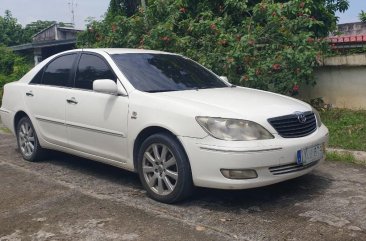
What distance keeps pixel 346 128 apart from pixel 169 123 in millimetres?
3850

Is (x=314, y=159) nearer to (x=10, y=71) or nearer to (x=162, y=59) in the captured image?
(x=162, y=59)

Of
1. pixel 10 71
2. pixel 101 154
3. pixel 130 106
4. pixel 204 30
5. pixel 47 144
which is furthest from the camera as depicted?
pixel 10 71

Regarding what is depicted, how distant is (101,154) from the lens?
5133 millimetres

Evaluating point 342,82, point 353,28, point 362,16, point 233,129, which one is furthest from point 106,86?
point 353,28

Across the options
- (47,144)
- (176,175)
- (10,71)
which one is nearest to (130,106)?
(176,175)

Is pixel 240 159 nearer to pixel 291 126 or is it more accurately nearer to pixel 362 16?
pixel 291 126

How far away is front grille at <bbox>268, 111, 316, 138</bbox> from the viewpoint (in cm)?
427

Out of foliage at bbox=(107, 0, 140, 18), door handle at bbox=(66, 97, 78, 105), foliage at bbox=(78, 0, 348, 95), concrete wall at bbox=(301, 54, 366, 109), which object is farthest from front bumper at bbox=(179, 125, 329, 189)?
foliage at bbox=(107, 0, 140, 18)

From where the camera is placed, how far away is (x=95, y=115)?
5117 millimetres

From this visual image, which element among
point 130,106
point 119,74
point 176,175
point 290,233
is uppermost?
point 119,74

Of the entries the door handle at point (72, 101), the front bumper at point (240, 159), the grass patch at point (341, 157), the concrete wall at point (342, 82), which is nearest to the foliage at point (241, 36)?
the concrete wall at point (342, 82)

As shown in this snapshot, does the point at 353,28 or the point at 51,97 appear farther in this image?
the point at 353,28

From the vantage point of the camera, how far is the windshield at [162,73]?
5.01m

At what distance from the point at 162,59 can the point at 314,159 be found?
216 cm
